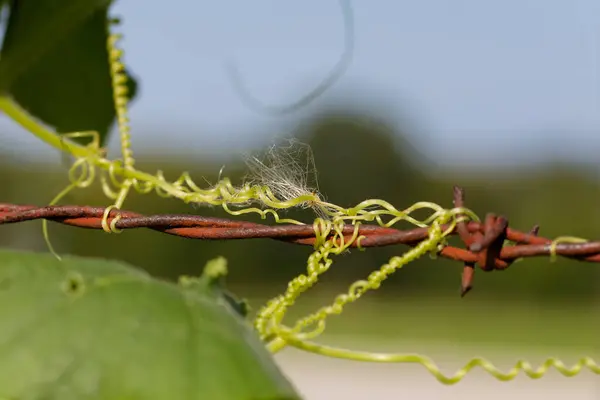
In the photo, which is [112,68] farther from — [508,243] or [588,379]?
[588,379]

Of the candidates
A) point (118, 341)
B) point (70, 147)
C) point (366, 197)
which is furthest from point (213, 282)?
point (366, 197)

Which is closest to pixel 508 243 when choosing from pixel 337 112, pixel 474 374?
pixel 474 374

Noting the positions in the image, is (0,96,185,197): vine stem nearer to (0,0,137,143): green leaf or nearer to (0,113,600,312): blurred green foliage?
(0,0,137,143): green leaf

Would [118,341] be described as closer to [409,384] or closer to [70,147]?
[70,147]

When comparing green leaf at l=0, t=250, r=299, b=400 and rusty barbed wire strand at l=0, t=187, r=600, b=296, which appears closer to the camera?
green leaf at l=0, t=250, r=299, b=400

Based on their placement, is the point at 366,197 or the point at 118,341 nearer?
the point at 118,341

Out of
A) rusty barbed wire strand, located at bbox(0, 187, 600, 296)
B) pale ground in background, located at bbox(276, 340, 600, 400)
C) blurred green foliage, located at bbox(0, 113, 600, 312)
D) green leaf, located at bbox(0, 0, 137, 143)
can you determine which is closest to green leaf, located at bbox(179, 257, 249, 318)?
rusty barbed wire strand, located at bbox(0, 187, 600, 296)
